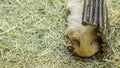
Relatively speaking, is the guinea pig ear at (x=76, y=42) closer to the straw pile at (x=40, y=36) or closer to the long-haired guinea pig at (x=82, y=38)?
the long-haired guinea pig at (x=82, y=38)

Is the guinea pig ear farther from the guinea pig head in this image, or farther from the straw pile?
the straw pile

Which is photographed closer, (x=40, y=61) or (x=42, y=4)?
(x=40, y=61)

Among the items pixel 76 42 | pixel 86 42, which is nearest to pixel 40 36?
pixel 76 42

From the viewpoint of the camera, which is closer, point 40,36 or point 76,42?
point 76,42

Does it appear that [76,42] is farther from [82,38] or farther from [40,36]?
[40,36]

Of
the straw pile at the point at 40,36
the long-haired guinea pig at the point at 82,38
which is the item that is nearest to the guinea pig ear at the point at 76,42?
the long-haired guinea pig at the point at 82,38

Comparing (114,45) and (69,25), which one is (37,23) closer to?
(69,25)

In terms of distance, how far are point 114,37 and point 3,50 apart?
3.29 ft

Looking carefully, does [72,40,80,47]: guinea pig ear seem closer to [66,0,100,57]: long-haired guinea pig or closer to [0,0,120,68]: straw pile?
[66,0,100,57]: long-haired guinea pig

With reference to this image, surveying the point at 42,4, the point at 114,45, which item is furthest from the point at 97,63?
the point at 42,4

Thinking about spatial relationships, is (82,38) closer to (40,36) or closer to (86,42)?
(86,42)

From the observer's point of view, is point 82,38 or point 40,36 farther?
point 40,36

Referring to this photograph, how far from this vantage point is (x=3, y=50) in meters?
2.74

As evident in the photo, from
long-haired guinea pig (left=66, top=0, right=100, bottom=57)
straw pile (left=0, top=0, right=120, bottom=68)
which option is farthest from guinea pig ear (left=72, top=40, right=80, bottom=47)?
straw pile (left=0, top=0, right=120, bottom=68)
